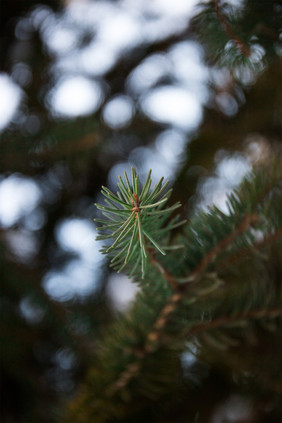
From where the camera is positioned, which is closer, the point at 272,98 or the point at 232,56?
the point at 232,56

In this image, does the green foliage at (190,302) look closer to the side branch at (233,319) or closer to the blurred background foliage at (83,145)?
the side branch at (233,319)

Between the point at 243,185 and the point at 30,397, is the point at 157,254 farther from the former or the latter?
the point at 30,397

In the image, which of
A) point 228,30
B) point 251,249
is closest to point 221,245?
point 251,249

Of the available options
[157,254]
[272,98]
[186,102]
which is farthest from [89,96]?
[157,254]

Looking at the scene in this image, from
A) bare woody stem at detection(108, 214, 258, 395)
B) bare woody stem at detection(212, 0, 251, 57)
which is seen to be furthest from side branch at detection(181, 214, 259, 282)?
bare woody stem at detection(212, 0, 251, 57)

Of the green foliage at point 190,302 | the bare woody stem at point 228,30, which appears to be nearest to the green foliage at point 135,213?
the green foliage at point 190,302

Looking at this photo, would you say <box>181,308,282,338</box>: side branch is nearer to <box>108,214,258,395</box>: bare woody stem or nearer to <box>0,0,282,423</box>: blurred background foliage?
<box>108,214,258,395</box>: bare woody stem
